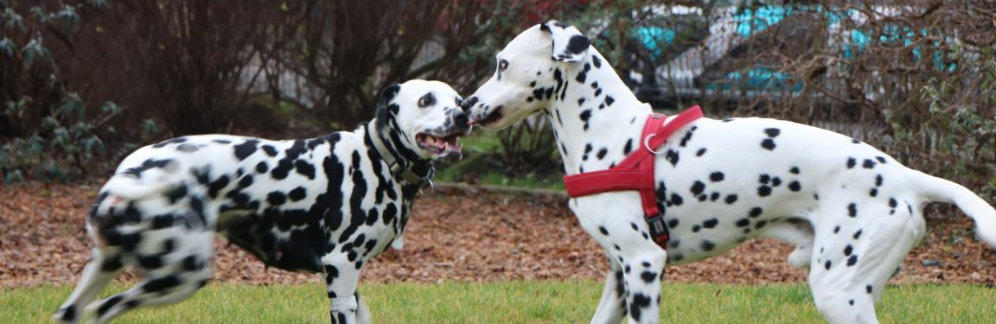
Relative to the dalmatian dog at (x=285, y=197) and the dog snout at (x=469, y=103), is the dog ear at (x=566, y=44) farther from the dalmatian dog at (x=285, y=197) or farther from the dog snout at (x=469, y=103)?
the dalmatian dog at (x=285, y=197)

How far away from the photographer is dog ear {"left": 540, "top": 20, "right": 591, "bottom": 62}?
448 centimetres

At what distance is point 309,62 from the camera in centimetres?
1066

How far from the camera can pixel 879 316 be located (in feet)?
20.1

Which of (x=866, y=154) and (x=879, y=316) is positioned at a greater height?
(x=866, y=154)


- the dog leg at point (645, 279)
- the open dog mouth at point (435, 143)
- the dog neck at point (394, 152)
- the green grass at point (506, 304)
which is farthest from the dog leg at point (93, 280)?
the dog leg at point (645, 279)

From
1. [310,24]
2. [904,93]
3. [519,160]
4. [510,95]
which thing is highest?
[510,95]

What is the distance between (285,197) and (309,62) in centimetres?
581

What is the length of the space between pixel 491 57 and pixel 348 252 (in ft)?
18.0

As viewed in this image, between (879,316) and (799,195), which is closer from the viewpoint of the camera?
(799,195)

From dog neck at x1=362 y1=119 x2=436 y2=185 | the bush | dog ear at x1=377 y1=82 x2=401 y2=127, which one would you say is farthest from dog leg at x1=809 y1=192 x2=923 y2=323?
the bush

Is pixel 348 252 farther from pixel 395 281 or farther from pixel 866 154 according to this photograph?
pixel 395 281

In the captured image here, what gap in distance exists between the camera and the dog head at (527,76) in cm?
454

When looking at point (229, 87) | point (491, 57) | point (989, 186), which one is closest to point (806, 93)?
point (989, 186)

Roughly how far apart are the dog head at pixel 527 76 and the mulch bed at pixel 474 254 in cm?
310
